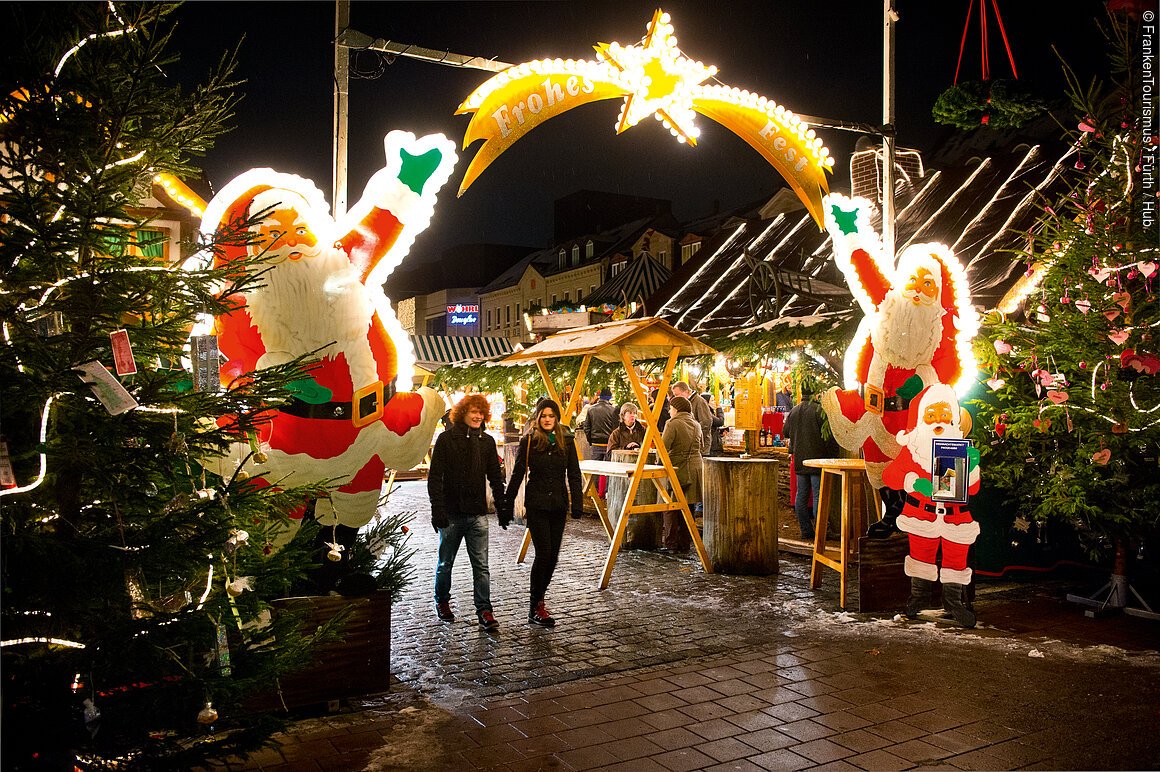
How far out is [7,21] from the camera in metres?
2.61

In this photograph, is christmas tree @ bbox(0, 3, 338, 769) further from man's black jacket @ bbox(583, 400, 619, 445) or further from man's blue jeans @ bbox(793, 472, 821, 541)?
man's black jacket @ bbox(583, 400, 619, 445)

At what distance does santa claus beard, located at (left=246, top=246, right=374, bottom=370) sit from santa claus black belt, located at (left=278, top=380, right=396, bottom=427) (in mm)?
233

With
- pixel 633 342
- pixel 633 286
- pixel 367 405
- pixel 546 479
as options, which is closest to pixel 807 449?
pixel 633 342

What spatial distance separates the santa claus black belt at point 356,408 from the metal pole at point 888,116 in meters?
4.70

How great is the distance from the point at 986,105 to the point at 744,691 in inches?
218

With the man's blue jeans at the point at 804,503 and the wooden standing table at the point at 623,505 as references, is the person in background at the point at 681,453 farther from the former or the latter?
the man's blue jeans at the point at 804,503

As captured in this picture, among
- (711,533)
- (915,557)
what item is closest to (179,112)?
(915,557)

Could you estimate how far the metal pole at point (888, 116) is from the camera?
7.40m

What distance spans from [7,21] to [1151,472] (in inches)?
307

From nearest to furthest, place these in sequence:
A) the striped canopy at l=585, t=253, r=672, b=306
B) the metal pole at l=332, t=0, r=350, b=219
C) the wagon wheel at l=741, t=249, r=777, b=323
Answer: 1. the metal pole at l=332, t=0, r=350, b=219
2. the wagon wheel at l=741, t=249, r=777, b=323
3. the striped canopy at l=585, t=253, r=672, b=306

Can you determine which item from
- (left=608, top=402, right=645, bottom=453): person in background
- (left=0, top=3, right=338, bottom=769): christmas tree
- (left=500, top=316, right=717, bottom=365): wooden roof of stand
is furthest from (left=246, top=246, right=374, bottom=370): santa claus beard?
(left=608, top=402, right=645, bottom=453): person in background

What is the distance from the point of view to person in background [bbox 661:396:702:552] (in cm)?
981

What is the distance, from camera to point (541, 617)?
6.48 meters

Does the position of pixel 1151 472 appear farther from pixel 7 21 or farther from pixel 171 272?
pixel 7 21
